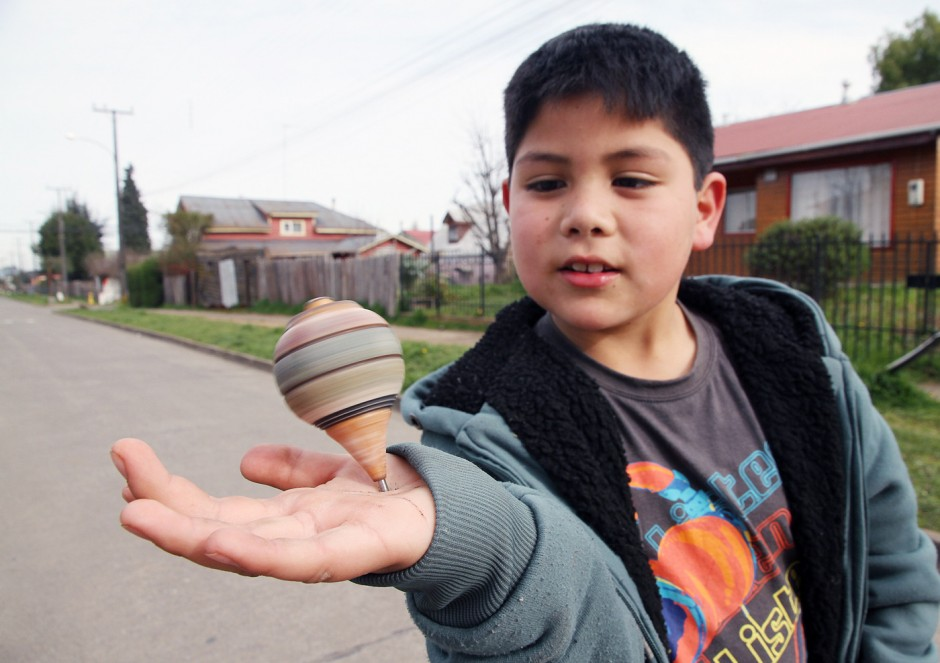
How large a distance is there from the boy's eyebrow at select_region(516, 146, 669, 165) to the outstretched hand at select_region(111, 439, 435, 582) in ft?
2.01

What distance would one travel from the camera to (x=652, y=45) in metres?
1.34

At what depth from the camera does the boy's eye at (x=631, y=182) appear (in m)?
1.26

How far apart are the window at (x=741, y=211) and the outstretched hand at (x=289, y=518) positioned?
17197mm

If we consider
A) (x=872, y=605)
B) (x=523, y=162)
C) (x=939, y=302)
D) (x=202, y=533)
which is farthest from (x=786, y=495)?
(x=939, y=302)

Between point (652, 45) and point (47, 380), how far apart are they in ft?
35.1

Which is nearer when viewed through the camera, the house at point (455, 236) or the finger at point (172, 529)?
the finger at point (172, 529)

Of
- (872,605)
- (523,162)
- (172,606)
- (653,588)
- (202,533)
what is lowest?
(172,606)

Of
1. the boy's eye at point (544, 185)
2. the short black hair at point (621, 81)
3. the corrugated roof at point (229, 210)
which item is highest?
the corrugated roof at point (229, 210)

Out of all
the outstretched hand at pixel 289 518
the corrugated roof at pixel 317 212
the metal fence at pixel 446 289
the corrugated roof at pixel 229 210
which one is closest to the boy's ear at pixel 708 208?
the outstretched hand at pixel 289 518

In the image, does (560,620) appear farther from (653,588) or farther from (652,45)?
(652,45)

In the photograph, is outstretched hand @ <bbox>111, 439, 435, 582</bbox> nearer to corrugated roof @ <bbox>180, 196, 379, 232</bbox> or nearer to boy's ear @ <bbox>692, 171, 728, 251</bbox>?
boy's ear @ <bbox>692, 171, 728, 251</bbox>

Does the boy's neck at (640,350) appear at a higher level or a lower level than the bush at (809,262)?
lower

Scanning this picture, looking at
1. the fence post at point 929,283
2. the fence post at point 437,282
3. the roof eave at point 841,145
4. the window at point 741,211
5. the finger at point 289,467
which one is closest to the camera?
the finger at point 289,467

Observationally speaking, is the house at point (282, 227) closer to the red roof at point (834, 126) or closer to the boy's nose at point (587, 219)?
the red roof at point (834, 126)
